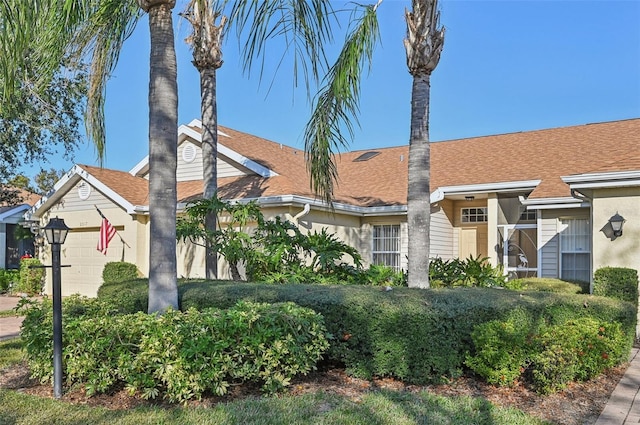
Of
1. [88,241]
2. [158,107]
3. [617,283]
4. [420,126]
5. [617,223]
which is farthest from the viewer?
[88,241]

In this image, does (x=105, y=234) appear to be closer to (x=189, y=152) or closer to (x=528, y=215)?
(x=189, y=152)

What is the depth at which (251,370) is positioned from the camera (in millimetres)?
5336

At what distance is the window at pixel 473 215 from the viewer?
51.3 ft

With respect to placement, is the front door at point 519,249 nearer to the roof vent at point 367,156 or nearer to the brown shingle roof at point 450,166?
the brown shingle roof at point 450,166

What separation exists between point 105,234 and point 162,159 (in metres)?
11.2

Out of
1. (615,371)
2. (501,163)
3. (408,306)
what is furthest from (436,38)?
(501,163)

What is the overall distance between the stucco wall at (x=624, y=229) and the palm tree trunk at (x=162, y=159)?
7.90 m

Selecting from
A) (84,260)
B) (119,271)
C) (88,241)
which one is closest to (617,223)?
(119,271)

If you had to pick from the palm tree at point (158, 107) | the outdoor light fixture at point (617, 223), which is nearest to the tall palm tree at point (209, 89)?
the palm tree at point (158, 107)

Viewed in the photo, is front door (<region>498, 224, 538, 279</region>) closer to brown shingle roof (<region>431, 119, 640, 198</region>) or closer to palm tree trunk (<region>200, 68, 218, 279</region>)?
brown shingle roof (<region>431, 119, 640, 198</region>)

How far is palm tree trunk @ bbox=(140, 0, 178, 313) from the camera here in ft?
21.1

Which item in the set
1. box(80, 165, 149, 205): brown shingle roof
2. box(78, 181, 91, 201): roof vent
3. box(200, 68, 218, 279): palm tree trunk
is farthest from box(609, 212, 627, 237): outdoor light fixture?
box(78, 181, 91, 201): roof vent

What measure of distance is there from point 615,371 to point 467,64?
31.5ft

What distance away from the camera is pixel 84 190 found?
17484mm
